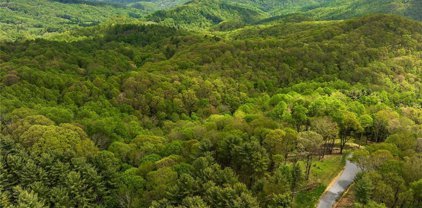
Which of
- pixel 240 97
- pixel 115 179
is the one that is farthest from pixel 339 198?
pixel 240 97

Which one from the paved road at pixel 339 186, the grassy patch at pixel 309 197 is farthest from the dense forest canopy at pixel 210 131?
the paved road at pixel 339 186

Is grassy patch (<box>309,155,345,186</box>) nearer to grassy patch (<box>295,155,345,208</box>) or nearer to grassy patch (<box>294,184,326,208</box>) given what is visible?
grassy patch (<box>295,155,345,208</box>)

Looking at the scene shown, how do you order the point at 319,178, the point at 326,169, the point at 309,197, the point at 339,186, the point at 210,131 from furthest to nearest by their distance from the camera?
the point at 210,131 → the point at 326,169 → the point at 319,178 → the point at 339,186 → the point at 309,197

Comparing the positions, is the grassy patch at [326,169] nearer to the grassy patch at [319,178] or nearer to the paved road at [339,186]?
the grassy patch at [319,178]

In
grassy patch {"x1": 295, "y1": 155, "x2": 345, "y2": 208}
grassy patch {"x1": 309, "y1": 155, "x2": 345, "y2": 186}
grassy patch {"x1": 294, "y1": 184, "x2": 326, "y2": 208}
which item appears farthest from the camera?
grassy patch {"x1": 309, "y1": 155, "x2": 345, "y2": 186}

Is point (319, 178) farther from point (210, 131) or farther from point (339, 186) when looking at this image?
point (210, 131)

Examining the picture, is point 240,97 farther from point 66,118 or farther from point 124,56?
point 124,56

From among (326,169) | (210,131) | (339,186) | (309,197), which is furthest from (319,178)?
(210,131)

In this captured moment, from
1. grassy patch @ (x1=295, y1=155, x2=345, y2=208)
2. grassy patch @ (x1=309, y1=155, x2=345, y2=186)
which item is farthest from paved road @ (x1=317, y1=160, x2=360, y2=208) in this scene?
grassy patch @ (x1=309, y1=155, x2=345, y2=186)
